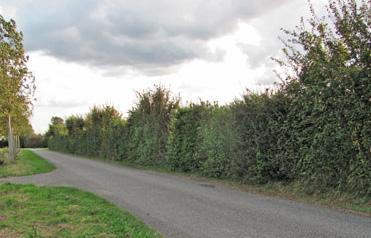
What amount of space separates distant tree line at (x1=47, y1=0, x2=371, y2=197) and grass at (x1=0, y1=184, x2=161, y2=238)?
17.5 feet

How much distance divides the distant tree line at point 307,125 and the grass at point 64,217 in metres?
5.34

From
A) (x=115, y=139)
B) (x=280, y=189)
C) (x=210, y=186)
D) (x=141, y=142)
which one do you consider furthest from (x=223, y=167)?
(x=115, y=139)

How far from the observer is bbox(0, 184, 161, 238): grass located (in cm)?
748

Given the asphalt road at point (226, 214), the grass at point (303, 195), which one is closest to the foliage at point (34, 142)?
the grass at point (303, 195)

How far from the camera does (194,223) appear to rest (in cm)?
821

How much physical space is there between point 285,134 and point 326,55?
2590 millimetres

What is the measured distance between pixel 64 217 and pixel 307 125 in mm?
6902

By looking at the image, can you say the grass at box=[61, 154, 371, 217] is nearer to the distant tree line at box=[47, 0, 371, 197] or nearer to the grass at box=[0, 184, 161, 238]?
the distant tree line at box=[47, 0, 371, 197]

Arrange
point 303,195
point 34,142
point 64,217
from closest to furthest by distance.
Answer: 1. point 64,217
2. point 303,195
3. point 34,142

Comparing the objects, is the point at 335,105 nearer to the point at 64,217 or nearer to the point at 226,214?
the point at 226,214

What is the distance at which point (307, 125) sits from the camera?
38.9 ft

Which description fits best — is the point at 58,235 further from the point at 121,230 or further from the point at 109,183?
the point at 109,183

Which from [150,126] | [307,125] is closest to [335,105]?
[307,125]

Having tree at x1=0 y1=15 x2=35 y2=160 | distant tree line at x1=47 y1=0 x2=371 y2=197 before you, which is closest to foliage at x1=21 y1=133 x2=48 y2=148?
tree at x1=0 y1=15 x2=35 y2=160
